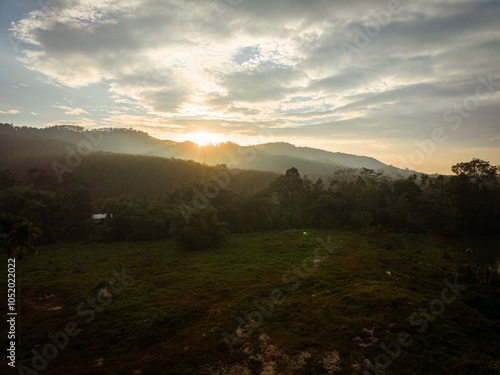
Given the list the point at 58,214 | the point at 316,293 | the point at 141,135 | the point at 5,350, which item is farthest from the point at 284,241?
the point at 141,135

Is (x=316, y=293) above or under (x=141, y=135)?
under

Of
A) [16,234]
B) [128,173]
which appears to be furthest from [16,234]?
[128,173]

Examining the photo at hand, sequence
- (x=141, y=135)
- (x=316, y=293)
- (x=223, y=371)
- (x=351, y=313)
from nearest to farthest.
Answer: (x=223, y=371) → (x=351, y=313) → (x=316, y=293) → (x=141, y=135)

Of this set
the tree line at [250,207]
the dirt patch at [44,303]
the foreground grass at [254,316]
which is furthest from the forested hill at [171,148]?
the dirt patch at [44,303]

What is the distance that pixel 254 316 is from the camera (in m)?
12.8

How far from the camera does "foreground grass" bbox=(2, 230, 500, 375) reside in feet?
31.3

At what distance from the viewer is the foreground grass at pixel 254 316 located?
9.55 m

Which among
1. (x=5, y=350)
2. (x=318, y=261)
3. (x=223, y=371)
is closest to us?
(x=223, y=371)

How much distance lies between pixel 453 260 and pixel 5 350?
31.0 meters

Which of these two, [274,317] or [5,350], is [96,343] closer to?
[5,350]

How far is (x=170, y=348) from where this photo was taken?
10422 millimetres

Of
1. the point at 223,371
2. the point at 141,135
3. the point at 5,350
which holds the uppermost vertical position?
the point at 141,135

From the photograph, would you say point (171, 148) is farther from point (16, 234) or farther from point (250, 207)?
point (16, 234)

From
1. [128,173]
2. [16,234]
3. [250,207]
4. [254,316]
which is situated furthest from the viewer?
[128,173]
